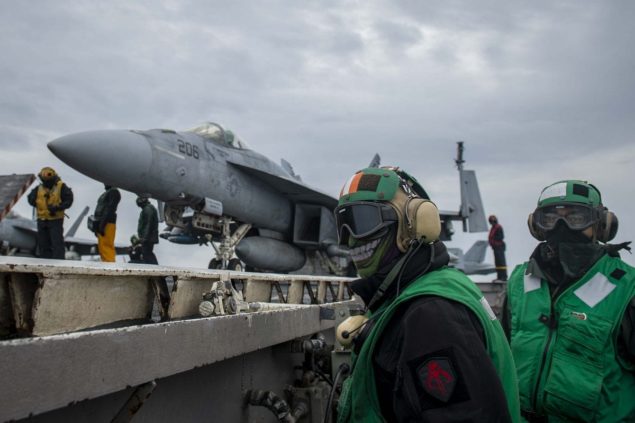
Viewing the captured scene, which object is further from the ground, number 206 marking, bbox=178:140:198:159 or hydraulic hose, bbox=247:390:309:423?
number 206 marking, bbox=178:140:198:159

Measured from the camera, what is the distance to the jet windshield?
11.1 m

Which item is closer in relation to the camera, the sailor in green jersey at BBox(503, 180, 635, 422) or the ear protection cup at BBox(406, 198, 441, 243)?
the ear protection cup at BBox(406, 198, 441, 243)

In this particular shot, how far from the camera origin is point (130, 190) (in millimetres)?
9039

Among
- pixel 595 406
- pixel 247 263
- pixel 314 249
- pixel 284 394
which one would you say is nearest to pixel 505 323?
pixel 595 406

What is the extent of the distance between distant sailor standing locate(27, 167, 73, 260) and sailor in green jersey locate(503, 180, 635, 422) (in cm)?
795

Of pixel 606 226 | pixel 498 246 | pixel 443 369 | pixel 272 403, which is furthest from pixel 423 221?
pixel 498 246

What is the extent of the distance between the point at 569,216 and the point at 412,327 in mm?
1812

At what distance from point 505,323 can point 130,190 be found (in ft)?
24.7

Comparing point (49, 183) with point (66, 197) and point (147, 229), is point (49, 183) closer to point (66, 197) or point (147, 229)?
point (66, 197)

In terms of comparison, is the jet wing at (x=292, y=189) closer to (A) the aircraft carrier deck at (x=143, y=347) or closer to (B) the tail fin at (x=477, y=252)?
Answer: (A) the aircraft carrier deck at (x=143, y=347)

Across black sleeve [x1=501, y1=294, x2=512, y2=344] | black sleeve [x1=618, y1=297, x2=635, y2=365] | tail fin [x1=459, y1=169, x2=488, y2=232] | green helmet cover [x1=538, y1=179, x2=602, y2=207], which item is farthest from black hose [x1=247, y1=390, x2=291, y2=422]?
tail fin [x1=459, y1=169, x2=488, y2=232]

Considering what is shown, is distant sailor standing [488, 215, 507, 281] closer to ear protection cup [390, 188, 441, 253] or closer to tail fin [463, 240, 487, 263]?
ear protection cup [390, 188, 441, 253]

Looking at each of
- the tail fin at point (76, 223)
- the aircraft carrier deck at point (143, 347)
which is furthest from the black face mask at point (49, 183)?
the tail fin at point (76, 223)

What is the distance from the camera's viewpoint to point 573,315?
251 cm
